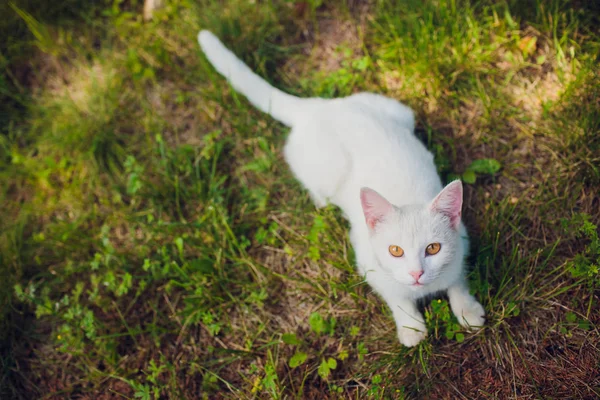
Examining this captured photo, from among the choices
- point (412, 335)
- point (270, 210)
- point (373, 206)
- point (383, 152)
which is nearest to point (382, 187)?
point (383, 152)

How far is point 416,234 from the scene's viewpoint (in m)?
1.82

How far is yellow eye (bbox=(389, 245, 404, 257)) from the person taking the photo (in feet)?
6.07

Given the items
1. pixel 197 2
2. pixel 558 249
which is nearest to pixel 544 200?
pixel 558 249

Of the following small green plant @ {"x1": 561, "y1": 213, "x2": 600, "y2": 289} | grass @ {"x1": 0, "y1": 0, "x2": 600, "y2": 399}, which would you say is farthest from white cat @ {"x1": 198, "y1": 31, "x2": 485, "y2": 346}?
small green plant @ {"x1": 561, "y1": 213, "x2": 600, "y2": 289}

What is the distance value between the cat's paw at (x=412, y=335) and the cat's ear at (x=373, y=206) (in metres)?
0.61

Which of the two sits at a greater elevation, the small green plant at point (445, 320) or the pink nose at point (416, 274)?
the pink nose at point (416, 274)

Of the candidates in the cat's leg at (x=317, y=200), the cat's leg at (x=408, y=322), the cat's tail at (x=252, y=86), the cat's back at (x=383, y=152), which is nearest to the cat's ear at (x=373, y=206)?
the cat's back at (x=383, y=152)

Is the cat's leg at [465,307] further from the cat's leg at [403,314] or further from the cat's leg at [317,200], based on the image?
the cat's leg at [317,200]

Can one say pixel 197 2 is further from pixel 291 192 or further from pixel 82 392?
pixel 82 392

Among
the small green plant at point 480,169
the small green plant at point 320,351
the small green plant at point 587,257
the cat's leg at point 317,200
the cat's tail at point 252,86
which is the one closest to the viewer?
the small green plant at point 587,257

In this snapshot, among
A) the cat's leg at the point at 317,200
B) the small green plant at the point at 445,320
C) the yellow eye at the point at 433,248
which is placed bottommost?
the small green plant at the point at 445,320

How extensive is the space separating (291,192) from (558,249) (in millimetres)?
1532

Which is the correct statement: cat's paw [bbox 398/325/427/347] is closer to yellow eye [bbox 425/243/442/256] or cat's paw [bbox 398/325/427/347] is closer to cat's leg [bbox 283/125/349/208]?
yellow eye [bbox 425/243/442/256]

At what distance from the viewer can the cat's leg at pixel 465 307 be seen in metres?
2.12
